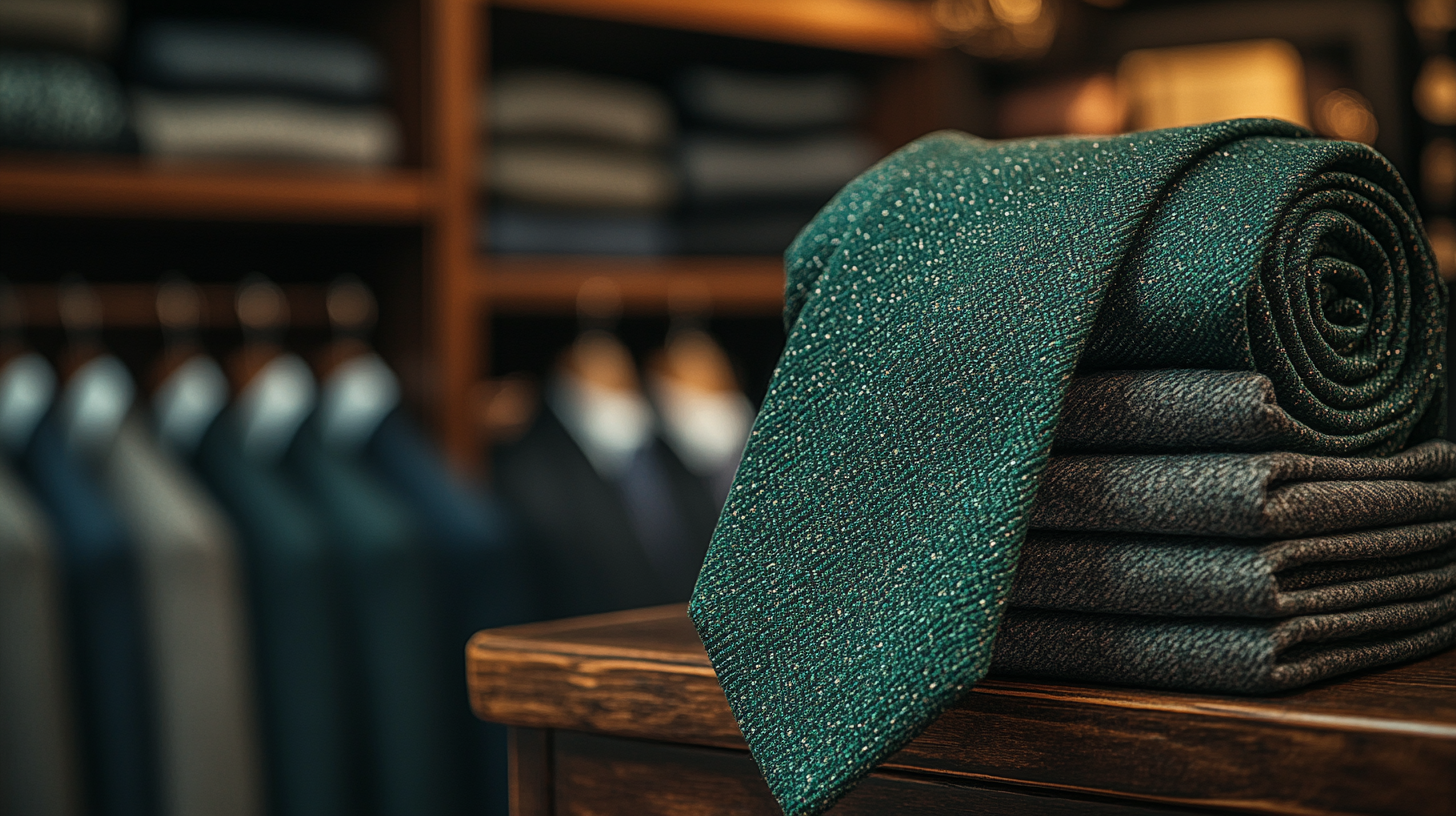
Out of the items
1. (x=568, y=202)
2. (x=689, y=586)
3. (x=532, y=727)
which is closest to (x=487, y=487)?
(x=689, y=586)

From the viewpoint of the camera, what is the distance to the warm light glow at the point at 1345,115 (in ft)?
5.07

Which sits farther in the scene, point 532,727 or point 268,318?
point 268,318

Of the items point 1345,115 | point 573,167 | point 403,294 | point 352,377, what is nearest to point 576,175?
point 573,167

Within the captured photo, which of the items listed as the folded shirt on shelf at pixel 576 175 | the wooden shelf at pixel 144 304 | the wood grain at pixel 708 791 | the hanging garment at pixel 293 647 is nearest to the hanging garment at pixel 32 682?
the hanging garment at pixel 293 647

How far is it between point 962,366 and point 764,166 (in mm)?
1446

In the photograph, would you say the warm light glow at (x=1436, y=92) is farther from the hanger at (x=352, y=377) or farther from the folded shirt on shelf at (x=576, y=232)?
the hanger at (x=352, y=377)

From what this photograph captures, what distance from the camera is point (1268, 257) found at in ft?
1.27

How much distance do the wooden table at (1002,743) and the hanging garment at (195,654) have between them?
755mm

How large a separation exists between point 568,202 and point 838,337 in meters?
1.27

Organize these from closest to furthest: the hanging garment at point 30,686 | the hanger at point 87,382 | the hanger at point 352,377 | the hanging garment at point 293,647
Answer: the hanging garment at point 30,686 < the hanging garment at point 293,647 < the hanger at point 87,382 < the hanger at point 352,377

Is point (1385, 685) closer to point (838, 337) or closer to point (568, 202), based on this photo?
point (838, 337)

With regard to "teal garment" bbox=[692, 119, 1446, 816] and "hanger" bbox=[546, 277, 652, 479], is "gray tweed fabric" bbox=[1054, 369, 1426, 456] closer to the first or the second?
"teal garment" bbox=[692, 119, 1446, 816]

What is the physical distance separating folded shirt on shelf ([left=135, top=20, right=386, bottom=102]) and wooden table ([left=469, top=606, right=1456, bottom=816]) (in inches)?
41.9

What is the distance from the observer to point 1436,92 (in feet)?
4.98
